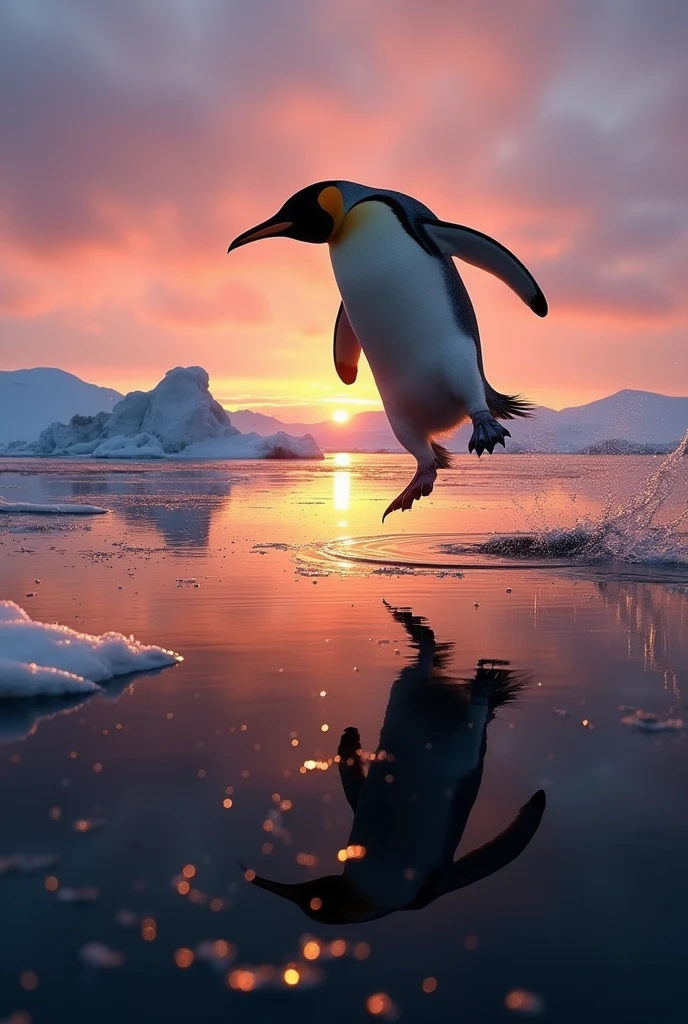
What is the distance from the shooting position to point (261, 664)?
201 inches

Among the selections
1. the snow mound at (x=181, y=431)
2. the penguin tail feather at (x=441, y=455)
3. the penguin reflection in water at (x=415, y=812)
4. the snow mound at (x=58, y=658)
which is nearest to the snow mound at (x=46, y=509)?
the snow mound at (x=58, y=658)

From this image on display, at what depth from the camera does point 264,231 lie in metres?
3.21

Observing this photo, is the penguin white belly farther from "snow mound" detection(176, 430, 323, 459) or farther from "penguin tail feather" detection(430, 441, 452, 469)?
"snow mound" detection(176, 430, 323, 459)

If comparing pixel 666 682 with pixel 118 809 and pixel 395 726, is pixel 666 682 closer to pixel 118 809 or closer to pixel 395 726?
pixel 395 726

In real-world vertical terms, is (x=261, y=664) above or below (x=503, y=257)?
below

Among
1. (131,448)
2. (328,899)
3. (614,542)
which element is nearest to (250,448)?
(131,448)

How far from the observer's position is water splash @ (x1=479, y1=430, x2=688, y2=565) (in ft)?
35.6

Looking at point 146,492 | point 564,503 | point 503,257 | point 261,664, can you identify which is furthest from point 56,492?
point 503,257

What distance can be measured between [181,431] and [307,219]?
7766 cm

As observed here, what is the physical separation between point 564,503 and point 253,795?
19219 mm

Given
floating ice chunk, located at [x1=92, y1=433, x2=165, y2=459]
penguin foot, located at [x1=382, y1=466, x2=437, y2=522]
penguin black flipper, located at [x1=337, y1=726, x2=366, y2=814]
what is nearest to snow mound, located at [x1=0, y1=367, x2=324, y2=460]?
floating ice chunk, located at [x1=92, y1=433, x2=165, y2=459]

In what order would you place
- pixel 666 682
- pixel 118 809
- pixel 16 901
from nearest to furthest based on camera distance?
pixel 16 901 < pixel 118 809 < pixel 666 682

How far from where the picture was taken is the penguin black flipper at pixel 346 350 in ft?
13.3

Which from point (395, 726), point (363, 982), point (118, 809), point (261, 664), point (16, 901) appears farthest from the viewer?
point (261, 664)
